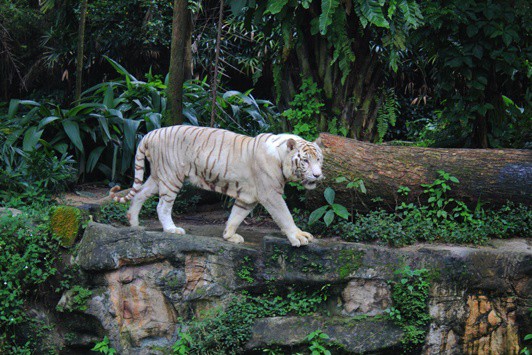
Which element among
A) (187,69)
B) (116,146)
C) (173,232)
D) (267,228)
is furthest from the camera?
(187,69)

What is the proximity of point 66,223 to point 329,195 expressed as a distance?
2996mm

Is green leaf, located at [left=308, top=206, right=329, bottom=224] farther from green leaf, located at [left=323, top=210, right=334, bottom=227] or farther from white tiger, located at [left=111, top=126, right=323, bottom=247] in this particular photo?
white tiger, located at [left=111, top=126, right=323, bottom=247]

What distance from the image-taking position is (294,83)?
27.7 ft

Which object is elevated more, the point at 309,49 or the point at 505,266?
the point at 309,49

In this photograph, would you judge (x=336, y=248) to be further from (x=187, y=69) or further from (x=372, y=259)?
(x=187, y=69)

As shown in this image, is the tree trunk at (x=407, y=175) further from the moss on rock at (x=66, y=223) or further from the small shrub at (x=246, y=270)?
the moss on rock at (x=66, y=223)

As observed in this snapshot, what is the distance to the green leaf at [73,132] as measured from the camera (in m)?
9.04

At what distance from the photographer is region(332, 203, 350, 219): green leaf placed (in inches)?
276

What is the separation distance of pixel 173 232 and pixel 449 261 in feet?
9.53

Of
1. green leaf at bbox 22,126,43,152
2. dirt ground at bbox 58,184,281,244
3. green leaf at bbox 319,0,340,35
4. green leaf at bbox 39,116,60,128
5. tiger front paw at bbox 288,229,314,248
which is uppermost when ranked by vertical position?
green leaf at bbox 319,0,340,35

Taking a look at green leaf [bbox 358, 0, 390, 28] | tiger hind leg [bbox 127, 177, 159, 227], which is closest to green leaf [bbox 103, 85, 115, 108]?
tiger hind leg [bbox 127, 177, 159, 227]

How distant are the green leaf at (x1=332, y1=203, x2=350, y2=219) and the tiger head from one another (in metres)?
0.88

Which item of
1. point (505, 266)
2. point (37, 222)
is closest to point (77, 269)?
point (37, 222)

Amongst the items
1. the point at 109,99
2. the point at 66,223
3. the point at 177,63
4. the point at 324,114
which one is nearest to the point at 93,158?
the point at 109,99
